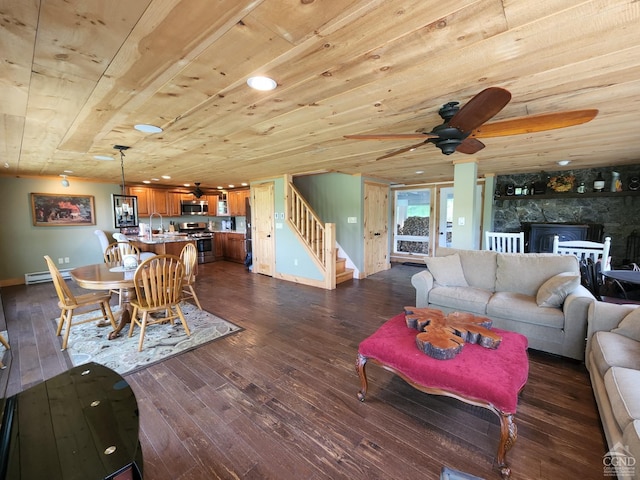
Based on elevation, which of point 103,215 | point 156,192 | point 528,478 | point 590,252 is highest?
point 156,192

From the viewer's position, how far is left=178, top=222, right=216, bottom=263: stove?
786 cm

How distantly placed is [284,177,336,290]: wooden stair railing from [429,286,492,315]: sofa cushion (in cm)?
220

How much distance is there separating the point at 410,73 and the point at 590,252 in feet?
13.4

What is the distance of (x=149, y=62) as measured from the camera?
4.86 ft

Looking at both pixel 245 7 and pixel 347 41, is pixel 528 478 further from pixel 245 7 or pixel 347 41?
pixel 245 7

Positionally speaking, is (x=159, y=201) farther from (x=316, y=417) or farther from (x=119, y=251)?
(x=316, y=417)

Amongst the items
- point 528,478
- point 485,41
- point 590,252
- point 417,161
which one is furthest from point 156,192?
point 590,252

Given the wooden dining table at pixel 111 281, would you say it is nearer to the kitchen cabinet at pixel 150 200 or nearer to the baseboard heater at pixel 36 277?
the baseboard heater at pixel 36 277

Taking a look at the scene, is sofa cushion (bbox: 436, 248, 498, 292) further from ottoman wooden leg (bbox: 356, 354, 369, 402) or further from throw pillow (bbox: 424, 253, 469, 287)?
ottoman wooden leg (bbox: 356, 354, 369, 402)

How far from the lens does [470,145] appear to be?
7.78ft

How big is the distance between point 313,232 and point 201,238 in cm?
400

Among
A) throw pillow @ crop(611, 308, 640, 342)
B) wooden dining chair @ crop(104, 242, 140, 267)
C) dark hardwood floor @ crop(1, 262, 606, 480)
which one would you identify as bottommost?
dark hardwood floor @ crop(1, 262, 606, 480)

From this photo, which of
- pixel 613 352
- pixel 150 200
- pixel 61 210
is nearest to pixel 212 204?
pixel 150 200

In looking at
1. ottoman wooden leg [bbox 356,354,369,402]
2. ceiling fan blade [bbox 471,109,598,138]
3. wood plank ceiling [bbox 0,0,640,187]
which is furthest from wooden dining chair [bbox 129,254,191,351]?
ceiling fan blade [bbox 471,109,598,138]
